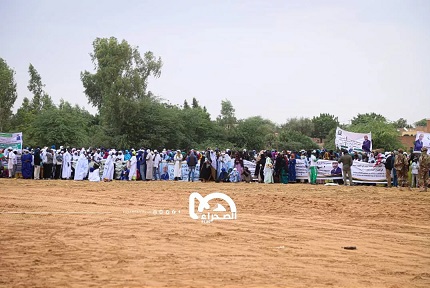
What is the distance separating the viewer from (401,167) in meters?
27.5

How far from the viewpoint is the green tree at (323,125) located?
90.9m

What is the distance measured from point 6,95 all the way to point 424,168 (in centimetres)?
4651

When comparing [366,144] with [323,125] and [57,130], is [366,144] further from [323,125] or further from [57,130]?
[323,125]

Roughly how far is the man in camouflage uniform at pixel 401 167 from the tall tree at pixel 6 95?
42.9 meters

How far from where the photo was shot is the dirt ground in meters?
8.24

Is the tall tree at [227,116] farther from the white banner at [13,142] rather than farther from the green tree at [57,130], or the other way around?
the white banner at [13,142]

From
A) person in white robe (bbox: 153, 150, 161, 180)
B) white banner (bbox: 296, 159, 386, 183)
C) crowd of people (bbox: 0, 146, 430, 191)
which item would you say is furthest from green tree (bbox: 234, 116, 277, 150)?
white banner (bbox: 296, 159, 386, 183)

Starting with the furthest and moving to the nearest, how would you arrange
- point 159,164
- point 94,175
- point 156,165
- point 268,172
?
point 159,164 < point 156,165 < point 268,172 < point 94,175

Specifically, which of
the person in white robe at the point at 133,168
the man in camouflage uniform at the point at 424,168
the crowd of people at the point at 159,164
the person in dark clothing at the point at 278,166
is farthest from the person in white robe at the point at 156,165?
the man in camouflage uniform at the point at 424,168

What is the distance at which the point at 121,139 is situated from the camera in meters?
51.0

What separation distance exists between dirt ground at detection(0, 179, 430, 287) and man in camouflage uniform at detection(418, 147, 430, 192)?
6.25 metres

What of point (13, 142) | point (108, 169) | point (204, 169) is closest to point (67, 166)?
point (108, 169)

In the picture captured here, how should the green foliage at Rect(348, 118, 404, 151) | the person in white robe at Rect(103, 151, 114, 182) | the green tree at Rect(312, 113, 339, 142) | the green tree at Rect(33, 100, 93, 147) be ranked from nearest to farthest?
the person in white robe at Rect(103, 151, 114, 182)
the green tree at Rect(33, 100, 93, 147)
the green foliage at Rect(348, 118, 404, 151)
the green tree at Rect(312, 113, 339, 142)

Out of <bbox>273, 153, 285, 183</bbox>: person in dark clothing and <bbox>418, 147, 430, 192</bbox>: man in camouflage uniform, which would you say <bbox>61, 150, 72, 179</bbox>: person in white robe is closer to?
<bbox>273, 153, 285, 183</bbox>: person in dark clothing
